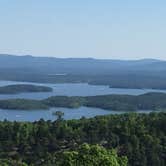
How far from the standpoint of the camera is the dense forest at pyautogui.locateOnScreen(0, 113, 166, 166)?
22.6 m

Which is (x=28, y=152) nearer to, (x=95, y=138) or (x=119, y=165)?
(x=95, y=138)

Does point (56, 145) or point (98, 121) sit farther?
point (98, 121)

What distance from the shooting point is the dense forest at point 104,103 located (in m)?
62.7

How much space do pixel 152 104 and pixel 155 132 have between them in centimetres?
4057

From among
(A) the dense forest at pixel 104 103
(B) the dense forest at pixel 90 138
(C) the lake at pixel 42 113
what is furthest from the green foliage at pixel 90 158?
(A) the dense forest at pixel 104 103

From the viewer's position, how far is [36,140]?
2389cm

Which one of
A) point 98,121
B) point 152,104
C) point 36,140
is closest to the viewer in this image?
point 36,140

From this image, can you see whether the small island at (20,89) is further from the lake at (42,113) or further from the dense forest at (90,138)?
the dense forest at (90,138)

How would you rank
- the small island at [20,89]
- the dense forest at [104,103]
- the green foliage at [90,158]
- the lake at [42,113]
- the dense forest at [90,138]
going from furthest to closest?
1. the small island at [20,89]
2. the dense forest at [104,103]
3. the lake at [42,113]
4. the dense forest at [90,138]
5. the green foliage at [90,158]

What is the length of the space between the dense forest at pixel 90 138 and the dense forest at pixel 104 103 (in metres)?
35.3

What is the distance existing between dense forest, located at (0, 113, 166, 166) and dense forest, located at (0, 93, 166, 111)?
35.3 meters

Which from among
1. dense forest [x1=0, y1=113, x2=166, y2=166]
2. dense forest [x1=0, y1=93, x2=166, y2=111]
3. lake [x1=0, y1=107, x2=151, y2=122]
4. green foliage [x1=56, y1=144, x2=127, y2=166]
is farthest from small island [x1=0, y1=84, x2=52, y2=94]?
green foliage [x1=56, y1=144, x2=127, y2=166]

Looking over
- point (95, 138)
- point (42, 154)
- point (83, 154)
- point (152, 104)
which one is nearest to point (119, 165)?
point (83, 154)

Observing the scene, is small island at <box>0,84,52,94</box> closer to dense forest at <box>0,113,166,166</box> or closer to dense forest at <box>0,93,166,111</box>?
dense forest at <box>0,93,166,111</box>
